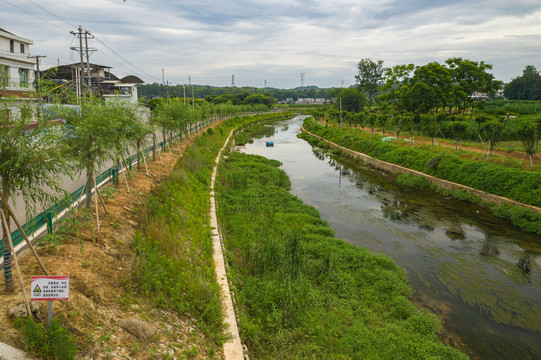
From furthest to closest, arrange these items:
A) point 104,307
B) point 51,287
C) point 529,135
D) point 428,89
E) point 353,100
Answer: point 353,100 → point 428,89 → point 529,135 → point 104,307 → point 51,287

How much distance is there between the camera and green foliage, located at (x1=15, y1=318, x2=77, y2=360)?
4.58 m

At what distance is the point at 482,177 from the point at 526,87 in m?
76.6

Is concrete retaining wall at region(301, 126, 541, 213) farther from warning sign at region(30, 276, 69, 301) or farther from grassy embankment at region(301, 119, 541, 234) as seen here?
warning sign at region(30, 276, 69, 301)

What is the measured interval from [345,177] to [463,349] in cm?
2046

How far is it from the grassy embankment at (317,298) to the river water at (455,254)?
4.15ft

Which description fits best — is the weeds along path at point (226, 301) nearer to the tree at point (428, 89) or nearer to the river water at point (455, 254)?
the river water at point (455, 254)

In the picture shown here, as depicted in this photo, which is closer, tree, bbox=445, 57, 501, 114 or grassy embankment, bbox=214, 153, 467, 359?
grassy embankment, bbox=214, 153, 467, 359

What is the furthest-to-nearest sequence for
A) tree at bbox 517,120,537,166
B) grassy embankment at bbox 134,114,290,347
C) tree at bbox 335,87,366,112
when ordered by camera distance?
1. tree at bbox 335,87,366,112
2. tree at bbox 517,120,537,166
3. grassy embankment at bbox 134,114,290,347

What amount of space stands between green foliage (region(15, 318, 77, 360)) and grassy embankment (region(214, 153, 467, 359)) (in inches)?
142

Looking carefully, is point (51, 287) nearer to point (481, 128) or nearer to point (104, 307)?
point (104, 307)

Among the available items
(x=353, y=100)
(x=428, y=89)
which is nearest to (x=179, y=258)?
(x=428, y=89)

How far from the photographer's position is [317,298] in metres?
9.30

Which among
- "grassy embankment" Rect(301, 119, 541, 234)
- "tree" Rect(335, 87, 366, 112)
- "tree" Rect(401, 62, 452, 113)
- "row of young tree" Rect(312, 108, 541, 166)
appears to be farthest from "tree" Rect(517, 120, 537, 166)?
"tree" Rect(335, 87, 366, 112)

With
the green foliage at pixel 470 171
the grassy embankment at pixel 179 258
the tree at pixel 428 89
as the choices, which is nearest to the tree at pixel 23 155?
the grassy embankment at pixel 179 258
